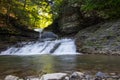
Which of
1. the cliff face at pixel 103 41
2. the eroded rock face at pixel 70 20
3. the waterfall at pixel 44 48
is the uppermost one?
the eroded rock face at pixel 70 20

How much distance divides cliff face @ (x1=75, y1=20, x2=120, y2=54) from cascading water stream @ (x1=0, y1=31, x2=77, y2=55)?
79 cm

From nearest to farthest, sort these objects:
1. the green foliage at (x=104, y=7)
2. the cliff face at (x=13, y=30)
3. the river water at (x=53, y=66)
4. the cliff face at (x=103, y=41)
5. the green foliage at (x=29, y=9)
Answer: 1. the river water at (x=53, y=66)
2. the cliff face at (x=103, y=41)
3. the green foliage at (x=104, y=7)
4. the cliff face at (x=13, y=30)
5. the green foliage at (x=29, y=9)

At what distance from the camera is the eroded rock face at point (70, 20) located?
90.3ft

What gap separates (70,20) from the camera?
1104 inches

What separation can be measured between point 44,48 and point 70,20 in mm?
7581

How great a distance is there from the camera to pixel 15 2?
99.5 ft

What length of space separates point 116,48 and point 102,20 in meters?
8.78

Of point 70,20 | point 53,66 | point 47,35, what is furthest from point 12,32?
point 53,66

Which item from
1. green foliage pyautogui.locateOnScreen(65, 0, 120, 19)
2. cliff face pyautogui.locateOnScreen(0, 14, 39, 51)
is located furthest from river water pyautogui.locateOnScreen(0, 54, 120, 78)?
green foliage pyautogui.locateOnScreen(65, 0, 120, 19)

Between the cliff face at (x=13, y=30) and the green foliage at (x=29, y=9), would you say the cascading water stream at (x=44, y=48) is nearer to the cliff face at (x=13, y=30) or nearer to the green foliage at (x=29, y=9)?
the cliff face at (x=13, y=30)

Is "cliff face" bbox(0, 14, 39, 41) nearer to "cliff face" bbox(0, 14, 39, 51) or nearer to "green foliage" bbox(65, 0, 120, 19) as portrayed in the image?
"cliff face" bbox(0, 14, 39, 51)

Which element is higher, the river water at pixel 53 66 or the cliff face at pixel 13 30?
the cliff face at pixel 13 30

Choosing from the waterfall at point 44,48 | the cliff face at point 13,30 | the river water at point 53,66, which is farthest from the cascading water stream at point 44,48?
the river water at point 53,66

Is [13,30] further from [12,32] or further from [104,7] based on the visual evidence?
[104,7]
